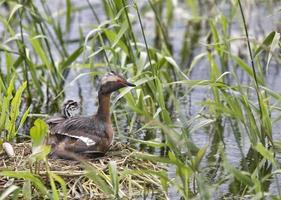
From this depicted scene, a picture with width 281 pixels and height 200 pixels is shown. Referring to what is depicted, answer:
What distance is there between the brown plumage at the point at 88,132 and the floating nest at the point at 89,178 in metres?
0.10

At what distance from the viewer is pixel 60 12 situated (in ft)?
35.7

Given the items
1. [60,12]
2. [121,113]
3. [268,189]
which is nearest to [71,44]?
[60,12]

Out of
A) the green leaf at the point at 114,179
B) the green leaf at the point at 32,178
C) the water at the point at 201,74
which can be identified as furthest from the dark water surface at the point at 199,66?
the green leaf at the point at 32,178

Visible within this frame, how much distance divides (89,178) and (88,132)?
84 centimetres

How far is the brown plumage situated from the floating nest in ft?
0.32

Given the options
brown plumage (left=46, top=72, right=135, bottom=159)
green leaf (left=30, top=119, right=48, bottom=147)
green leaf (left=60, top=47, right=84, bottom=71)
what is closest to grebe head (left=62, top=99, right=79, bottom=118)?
brown plumage (left=46, top=72, right=135, bottom=159)

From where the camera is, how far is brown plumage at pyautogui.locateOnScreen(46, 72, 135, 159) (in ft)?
23.4

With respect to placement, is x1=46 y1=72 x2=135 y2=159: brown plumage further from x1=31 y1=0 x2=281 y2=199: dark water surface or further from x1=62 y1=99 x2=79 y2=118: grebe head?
x1=31 y1=0 x2=281 y2=199: dark water surface

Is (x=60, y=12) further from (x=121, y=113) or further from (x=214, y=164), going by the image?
(x=214, y=164)

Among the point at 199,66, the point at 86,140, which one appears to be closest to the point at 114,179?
the point at 86,140

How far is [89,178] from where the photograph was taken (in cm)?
641

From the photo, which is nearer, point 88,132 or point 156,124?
point 156,124

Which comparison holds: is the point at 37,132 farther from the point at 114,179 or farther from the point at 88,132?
the point at 88,132

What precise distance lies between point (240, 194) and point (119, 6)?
1759 millimetres
